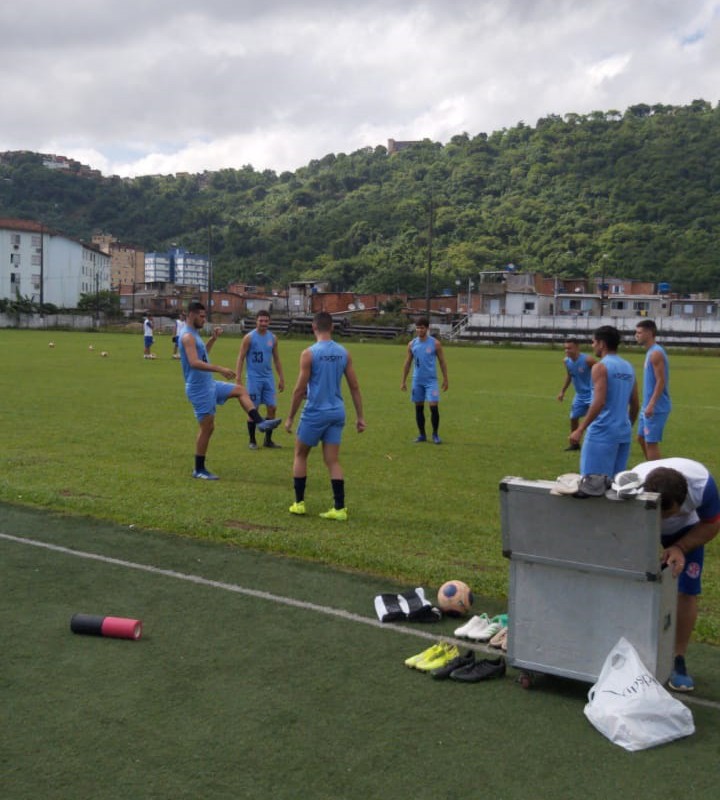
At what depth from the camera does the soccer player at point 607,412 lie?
25.3 ft

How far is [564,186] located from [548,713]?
150195 mm

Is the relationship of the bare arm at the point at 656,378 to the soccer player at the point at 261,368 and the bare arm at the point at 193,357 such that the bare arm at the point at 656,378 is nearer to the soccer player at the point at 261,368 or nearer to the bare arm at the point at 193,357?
the bare arm at the point at 193,357

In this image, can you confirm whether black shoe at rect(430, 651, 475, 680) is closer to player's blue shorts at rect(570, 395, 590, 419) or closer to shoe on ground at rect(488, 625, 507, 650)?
shoe on ground at rect(488, 625, 507, 650)

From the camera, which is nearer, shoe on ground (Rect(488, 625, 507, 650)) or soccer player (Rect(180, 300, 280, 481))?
shoe on ground (Rect(488, 625, 507, 650))

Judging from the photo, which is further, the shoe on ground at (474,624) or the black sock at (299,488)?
the black sock at (299,488)

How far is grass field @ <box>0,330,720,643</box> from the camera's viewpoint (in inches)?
290

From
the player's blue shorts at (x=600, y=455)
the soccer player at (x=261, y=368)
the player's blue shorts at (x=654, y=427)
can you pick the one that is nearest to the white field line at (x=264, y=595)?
the player's blue shorts at (x=600, y=455)

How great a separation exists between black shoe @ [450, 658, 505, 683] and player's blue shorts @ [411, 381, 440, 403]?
909 cm

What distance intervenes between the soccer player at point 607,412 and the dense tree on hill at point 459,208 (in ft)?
276

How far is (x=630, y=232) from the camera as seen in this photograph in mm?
117875

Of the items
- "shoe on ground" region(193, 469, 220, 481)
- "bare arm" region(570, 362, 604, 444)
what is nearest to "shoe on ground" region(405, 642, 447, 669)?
"bare arm" region(570, 362, 604, 444)

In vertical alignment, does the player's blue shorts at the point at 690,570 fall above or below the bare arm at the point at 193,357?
below

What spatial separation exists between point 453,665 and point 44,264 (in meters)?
110

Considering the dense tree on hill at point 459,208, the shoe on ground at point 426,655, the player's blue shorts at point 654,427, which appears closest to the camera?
the shoe on ground at point 426,655
